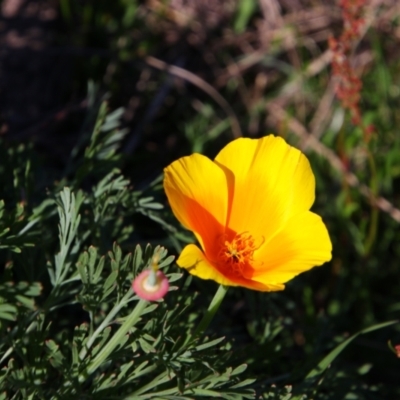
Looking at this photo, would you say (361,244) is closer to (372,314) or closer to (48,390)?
(372,314)

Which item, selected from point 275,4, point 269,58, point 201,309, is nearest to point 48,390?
point 201,309

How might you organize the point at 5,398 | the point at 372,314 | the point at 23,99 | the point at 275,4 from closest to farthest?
the point at 5,398
the point at 372,314
the point at 23,99
the point at 275,4

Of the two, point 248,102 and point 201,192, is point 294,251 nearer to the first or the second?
point 201,192

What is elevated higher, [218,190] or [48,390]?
[218,190]

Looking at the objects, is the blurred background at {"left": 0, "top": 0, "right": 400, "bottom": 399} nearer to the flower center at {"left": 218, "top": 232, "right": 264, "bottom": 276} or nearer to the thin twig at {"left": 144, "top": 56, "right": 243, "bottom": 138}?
the thin twig at {"left": 144, "top": 56, "right": 243, "bottom": 138}

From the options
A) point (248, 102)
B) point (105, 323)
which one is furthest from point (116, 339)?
point (248, 102)

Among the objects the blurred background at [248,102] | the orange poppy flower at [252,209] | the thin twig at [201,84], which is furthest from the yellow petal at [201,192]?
the thin twig at [201,84]
